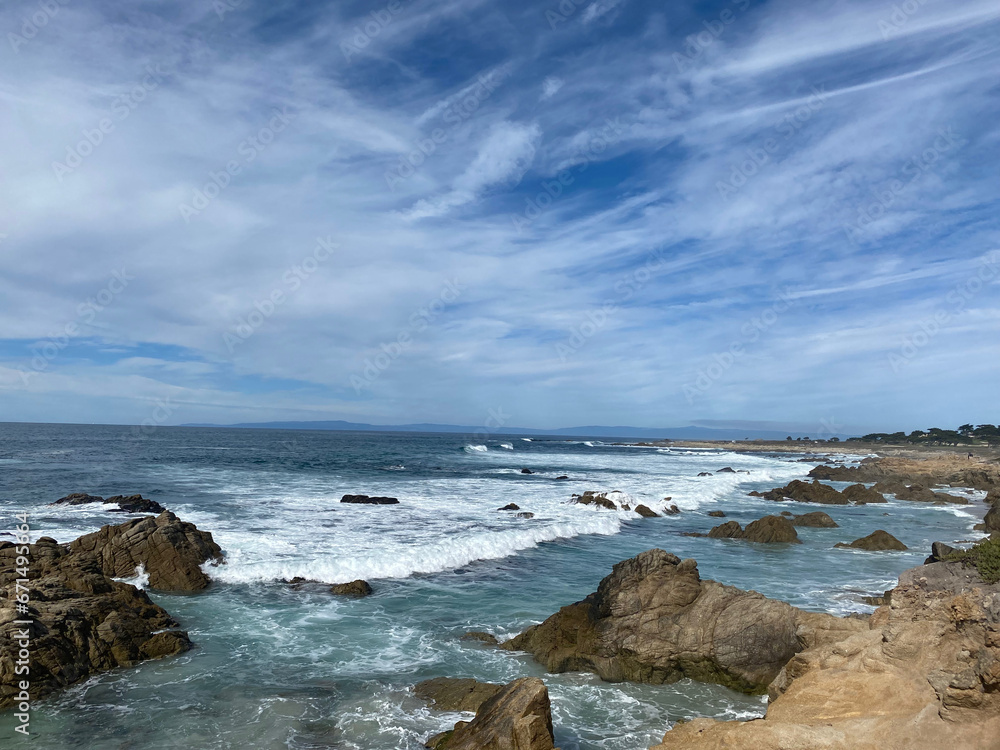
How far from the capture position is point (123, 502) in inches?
1179

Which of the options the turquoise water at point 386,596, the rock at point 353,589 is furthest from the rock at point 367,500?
the rock at point 353,589

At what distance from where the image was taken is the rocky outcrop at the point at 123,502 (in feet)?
95.4

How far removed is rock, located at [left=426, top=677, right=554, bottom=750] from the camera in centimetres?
786

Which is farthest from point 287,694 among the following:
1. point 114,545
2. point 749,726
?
point 114,545

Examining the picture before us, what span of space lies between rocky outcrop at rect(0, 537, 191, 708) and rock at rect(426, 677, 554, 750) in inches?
301

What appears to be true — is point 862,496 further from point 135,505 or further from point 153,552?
point 135,505

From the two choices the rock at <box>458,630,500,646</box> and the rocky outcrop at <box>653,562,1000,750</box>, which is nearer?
the rocky outcrop at <box>653,562,1000,750</box>

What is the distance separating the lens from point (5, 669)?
10.4 m

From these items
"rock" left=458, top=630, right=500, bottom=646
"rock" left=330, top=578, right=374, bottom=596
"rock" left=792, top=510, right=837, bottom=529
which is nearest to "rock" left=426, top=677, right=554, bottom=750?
"rock" left=458, top=630, right=500, bottom=646

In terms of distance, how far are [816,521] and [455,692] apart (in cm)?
2656

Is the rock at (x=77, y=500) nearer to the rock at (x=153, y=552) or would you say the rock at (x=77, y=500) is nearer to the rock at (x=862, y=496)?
the rock at (x=153, y=552)

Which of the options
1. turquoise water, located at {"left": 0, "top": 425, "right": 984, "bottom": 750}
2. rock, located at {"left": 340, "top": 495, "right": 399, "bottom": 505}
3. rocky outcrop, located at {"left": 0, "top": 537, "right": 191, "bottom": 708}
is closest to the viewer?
turquoise water, located at {"left": 0, "top": 425, "right": 984, "bottom": 750}

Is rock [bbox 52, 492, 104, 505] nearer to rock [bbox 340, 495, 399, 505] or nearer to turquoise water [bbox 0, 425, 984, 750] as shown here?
turquoise water [bbox 0, 425, 984, 750]

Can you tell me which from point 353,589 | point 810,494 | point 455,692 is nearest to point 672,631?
point 455,692
